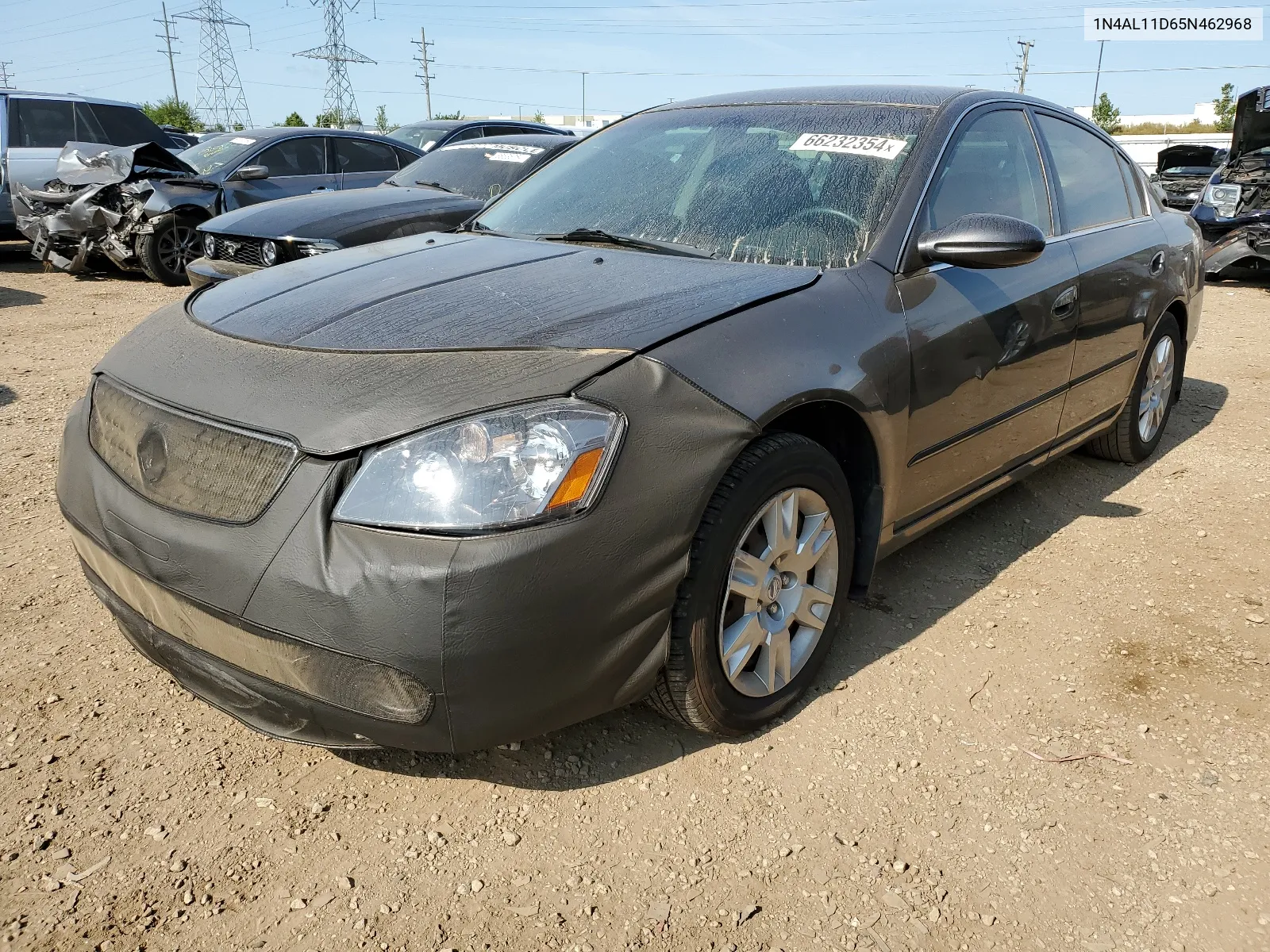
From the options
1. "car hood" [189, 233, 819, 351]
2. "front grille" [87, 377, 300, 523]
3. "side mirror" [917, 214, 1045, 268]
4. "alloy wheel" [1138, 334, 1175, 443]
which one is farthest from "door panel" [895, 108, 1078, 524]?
"front grille" [87, 377, 300, 523]

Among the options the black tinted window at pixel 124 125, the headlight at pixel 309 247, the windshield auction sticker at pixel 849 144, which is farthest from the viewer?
the black tinted window at pixel 124 125

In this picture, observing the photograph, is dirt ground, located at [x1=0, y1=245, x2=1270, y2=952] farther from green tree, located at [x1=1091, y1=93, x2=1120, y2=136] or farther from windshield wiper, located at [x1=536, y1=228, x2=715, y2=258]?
green tree, located at [x1=1091, y1=93, x2=1120, y2=136]

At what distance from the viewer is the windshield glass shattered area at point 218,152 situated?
976cm

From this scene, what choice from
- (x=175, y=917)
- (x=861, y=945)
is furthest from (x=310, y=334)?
(x=861, y=945)

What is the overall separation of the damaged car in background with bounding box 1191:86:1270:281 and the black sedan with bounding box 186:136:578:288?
7.29 m

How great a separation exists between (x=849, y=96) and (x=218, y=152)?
8672mm

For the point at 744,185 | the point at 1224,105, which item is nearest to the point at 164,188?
the point at 744,185

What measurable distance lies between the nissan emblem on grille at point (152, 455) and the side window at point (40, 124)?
10.9m

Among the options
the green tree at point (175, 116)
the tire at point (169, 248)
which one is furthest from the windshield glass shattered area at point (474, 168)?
the green tree at point (175, 116)

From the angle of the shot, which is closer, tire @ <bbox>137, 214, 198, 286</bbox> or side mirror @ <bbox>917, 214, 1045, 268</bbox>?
side mirror @ <bbox>917, 214, 1045, 268</bbox>

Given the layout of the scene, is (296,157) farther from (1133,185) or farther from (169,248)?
(1133,185)

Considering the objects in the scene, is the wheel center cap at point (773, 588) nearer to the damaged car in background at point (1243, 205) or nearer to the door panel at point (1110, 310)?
the door panel at point (1110, 310)

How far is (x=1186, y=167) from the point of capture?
16750 millimetres

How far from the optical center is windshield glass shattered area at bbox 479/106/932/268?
2.79 meters
